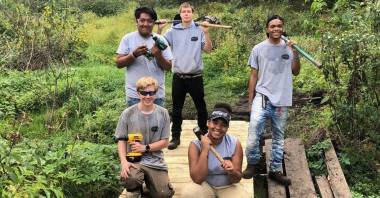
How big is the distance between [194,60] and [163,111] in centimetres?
122

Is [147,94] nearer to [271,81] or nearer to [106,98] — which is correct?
[271,81]

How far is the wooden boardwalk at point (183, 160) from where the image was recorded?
17.7 ft

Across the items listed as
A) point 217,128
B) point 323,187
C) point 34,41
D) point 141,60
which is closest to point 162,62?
point 141,60

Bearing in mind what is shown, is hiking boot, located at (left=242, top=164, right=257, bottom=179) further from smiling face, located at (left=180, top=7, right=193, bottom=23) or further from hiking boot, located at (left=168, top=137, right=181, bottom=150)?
smiling face, located at (left=180, top=7, right=193, bottom=23)

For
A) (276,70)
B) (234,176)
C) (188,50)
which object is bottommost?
(234,176)

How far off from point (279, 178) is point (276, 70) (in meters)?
1.24

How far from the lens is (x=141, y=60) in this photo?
530cm

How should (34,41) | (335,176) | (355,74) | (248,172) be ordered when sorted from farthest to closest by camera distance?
(34,41), (355,74), (335,176), (248,172)

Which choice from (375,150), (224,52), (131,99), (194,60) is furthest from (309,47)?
(131,99)

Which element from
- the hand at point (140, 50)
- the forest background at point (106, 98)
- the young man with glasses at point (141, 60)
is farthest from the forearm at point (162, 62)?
the forest background at point (106, 98)

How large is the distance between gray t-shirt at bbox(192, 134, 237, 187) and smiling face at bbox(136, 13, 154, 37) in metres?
1.36

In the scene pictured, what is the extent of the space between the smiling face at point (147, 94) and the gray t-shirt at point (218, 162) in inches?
21.0

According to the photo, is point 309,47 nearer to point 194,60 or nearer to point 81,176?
point 194,60

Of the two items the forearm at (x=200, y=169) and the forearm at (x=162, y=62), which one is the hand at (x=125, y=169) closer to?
the forearm at (x=200, y=169)
